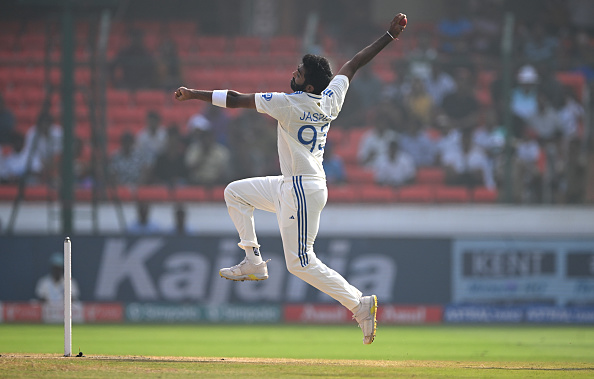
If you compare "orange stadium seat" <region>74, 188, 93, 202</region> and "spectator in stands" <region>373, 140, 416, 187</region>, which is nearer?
"orange stadium seat" <region>74, 188, 93, 202</region>

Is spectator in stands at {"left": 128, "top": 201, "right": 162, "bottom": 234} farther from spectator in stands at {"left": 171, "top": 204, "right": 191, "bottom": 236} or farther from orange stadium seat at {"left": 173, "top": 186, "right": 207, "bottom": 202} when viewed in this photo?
orange stadium seat at {"left": 173, "top": 186, "right": 207, "bottom": 202}

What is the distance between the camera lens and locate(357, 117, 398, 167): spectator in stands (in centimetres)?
1781

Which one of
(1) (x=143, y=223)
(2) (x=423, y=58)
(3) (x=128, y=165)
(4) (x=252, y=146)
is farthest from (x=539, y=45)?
(1) (x=143, y=223)

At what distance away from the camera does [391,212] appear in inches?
667

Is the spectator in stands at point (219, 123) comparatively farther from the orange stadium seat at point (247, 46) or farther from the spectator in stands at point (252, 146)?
the orange stadium seat at point (247, 46)

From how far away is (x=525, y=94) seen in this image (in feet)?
60.2

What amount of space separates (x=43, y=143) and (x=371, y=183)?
253 inches

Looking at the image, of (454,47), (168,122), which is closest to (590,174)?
(454,47)

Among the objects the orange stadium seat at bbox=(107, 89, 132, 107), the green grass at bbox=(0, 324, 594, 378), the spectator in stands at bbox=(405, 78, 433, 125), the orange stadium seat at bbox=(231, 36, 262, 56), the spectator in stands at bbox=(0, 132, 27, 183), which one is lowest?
the green grass at bbox=(0, 324, 594, 378)

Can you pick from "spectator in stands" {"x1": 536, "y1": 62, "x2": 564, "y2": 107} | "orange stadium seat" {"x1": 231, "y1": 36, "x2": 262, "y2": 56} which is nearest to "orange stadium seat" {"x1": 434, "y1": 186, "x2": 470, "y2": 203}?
"spectator in stands" {"x1": 536, "y1": 62, "x2": 564, "y2": 107}

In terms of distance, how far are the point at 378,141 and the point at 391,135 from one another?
0.28 meters

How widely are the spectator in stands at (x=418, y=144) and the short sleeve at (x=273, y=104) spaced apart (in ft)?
33.1

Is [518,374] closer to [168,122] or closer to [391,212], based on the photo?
[391,212]

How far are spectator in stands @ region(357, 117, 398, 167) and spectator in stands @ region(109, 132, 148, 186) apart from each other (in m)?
4.39
